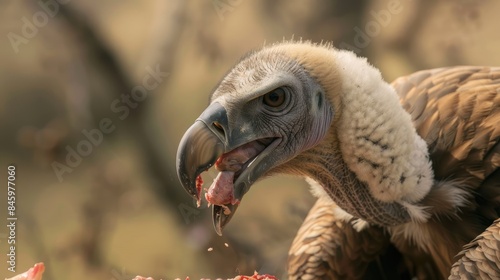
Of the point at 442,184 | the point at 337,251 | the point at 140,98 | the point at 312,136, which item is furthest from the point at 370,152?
the point at 140,98

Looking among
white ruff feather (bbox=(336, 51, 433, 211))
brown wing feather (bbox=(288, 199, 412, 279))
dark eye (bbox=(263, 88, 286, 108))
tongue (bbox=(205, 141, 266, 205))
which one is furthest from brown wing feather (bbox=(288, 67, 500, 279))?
tongue (bbox=(205, 141, 266, 205))

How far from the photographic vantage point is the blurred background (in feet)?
14.9

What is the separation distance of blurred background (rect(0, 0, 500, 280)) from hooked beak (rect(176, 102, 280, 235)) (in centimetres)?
246

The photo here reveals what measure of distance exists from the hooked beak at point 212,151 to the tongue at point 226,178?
0.01 meters

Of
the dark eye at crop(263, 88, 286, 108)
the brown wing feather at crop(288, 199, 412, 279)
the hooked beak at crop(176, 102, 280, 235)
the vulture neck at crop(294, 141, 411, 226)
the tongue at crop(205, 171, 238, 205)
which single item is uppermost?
the dark eye at crop(263, 88, 286, 108)

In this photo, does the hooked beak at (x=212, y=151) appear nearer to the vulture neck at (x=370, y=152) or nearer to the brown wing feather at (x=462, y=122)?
the vulture neck at (x=370, y=152)

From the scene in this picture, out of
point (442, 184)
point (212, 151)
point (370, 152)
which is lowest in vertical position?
point (442, 184)

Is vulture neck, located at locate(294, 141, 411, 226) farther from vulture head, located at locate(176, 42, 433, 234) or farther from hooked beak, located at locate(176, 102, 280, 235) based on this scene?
hooked beak, located at locate(176, 102, 280, 235)

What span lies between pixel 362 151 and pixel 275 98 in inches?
11.0

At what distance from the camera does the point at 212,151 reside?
5.89 feet

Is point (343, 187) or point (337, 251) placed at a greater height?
point (343, 187)

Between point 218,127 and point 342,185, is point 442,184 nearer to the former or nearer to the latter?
point 342,185

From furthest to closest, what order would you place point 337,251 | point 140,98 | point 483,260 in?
point 140,98, point 337,251, point 483,260

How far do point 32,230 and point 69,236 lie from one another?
0.76 feet
